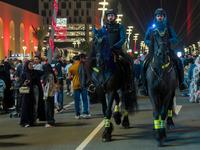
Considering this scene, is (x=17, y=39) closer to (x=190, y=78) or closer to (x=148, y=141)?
(x=190, y=78)

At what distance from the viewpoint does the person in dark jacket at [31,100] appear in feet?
36.6

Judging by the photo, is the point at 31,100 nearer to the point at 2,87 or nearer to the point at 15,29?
the point at 2,87

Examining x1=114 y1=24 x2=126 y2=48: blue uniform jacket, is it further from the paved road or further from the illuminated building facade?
the illuminated building facade

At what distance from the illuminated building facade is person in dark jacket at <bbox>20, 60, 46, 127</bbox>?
209ft

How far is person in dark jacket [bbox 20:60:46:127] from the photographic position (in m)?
11.1

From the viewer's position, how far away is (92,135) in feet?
30.1

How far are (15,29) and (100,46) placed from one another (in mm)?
81505

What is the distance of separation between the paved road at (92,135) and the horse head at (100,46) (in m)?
1.85

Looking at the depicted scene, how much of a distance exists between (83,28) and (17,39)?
6646cm

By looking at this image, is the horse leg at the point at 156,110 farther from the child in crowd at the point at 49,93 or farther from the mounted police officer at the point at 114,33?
the child in crowd at the point at 49,93

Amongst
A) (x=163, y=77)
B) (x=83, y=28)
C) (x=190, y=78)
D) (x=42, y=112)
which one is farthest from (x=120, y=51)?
(x=83, y=28)

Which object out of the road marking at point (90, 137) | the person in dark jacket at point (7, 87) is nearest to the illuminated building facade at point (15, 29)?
the person in dark jacket at point (7, 87)

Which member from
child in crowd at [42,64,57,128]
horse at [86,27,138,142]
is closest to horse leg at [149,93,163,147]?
horse at [86,27,138,142]

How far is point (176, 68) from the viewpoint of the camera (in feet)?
29.7
